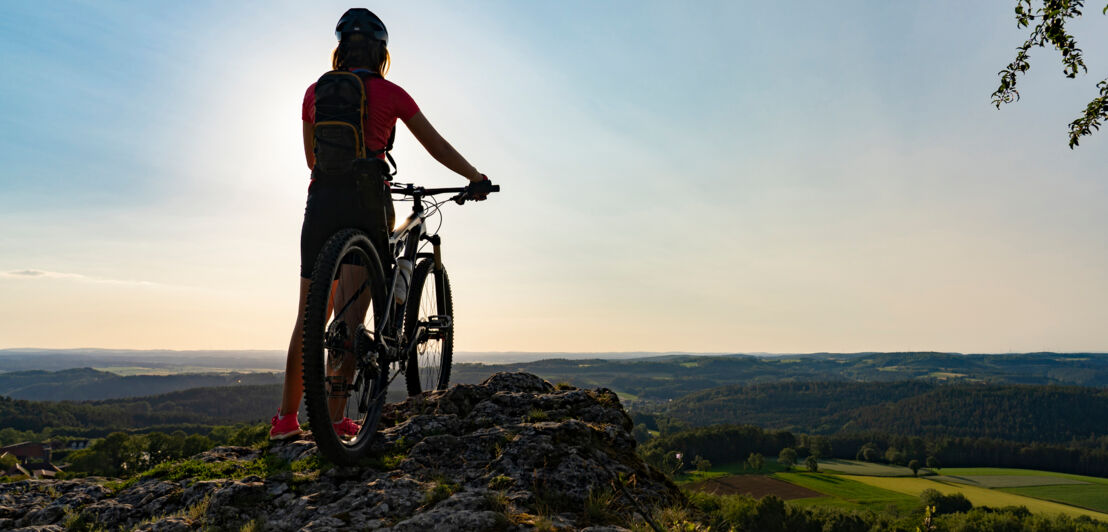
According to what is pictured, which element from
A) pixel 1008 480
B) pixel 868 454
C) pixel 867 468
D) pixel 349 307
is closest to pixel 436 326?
pixel 349 307

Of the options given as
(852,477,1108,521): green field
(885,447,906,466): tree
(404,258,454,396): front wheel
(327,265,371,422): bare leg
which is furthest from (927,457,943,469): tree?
(327,265,371,422): bare leg

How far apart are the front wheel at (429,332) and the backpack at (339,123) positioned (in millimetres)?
1690

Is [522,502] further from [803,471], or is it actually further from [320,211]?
[803,471]

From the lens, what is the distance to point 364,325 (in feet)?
13.4

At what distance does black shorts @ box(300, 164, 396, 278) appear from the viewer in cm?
412

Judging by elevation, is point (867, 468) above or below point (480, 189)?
below

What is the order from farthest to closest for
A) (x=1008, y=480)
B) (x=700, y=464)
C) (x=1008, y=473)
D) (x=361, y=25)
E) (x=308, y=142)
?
(x=1008, y=473) < (x=1008, y=480) < (x=700, y=464) < (x=308, y=142) < (x=361, y=25)

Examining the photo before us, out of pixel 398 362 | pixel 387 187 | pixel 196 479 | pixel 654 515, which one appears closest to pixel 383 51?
pixel 387 187

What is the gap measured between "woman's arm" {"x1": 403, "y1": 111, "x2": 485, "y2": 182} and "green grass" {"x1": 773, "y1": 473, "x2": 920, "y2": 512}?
7662 centimetres

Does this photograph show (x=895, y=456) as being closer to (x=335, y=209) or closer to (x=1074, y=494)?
(x=1074, y=494)

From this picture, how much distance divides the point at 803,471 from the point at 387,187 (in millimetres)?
114474

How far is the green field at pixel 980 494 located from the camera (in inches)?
3023

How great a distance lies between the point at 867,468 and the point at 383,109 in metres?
135

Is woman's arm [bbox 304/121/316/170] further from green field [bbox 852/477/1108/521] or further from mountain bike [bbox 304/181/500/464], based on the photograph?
green field [bbox 852/477/1108/521]
